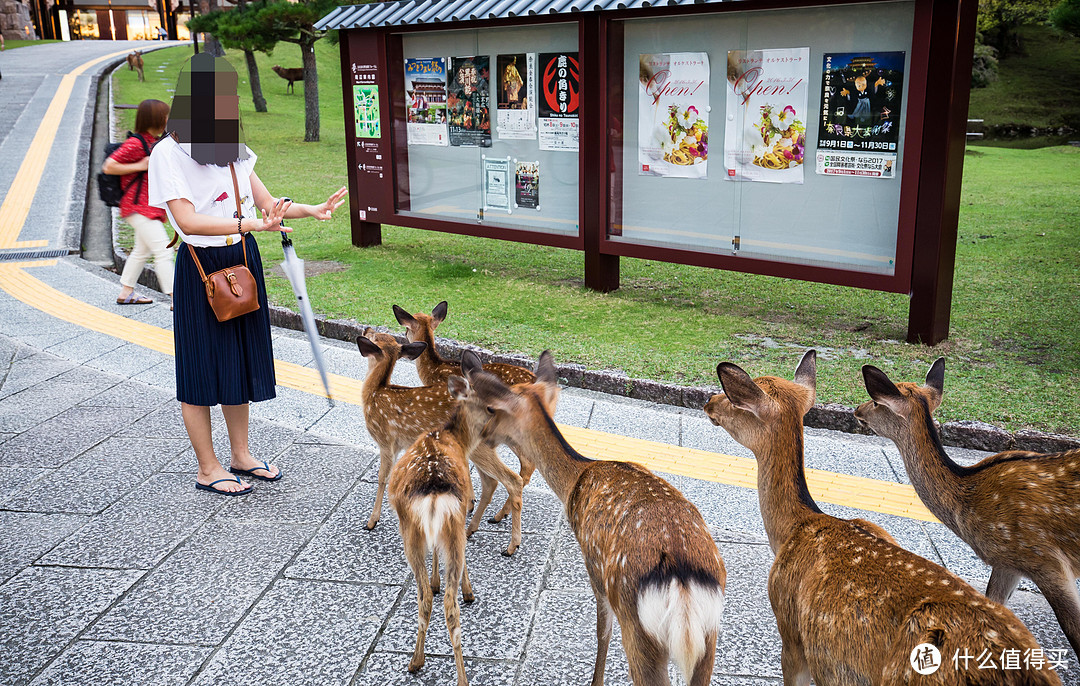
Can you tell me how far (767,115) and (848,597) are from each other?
5831 mm

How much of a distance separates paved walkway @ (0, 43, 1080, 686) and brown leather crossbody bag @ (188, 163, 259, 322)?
1060 mm

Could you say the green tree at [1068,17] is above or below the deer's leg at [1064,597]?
above

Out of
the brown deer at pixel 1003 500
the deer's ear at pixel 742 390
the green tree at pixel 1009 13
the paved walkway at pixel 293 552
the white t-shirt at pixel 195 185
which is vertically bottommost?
the paved walkway at pixel 293 552

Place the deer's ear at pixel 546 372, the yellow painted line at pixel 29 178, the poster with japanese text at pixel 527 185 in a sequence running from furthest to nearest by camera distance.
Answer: the yellow painted line at pixel 29 178 → the poster with japanese text at pixel 527 185 → the deer's ear at pixel 546 372

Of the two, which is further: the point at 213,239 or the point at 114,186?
the point at 114,186

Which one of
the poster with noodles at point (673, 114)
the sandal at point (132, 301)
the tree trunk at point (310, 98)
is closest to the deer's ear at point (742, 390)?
the poster with noodles at point (673, 114)

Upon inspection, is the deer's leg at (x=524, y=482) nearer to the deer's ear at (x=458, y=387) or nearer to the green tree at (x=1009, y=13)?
the deer's ear at (x=458, y=387)

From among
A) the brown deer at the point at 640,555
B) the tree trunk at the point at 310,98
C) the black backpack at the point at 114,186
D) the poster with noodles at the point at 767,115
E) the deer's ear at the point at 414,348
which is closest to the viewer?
the brown deer at the point at 640,555

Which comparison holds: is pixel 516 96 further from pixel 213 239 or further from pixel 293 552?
pixel 293 552

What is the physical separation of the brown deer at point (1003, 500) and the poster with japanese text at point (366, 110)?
27.1 ft

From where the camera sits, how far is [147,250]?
332 inches

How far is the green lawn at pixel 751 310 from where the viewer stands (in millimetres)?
6016

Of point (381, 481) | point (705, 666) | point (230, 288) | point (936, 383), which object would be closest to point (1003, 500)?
point (936, 383)

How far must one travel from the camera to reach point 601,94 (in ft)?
27.5
